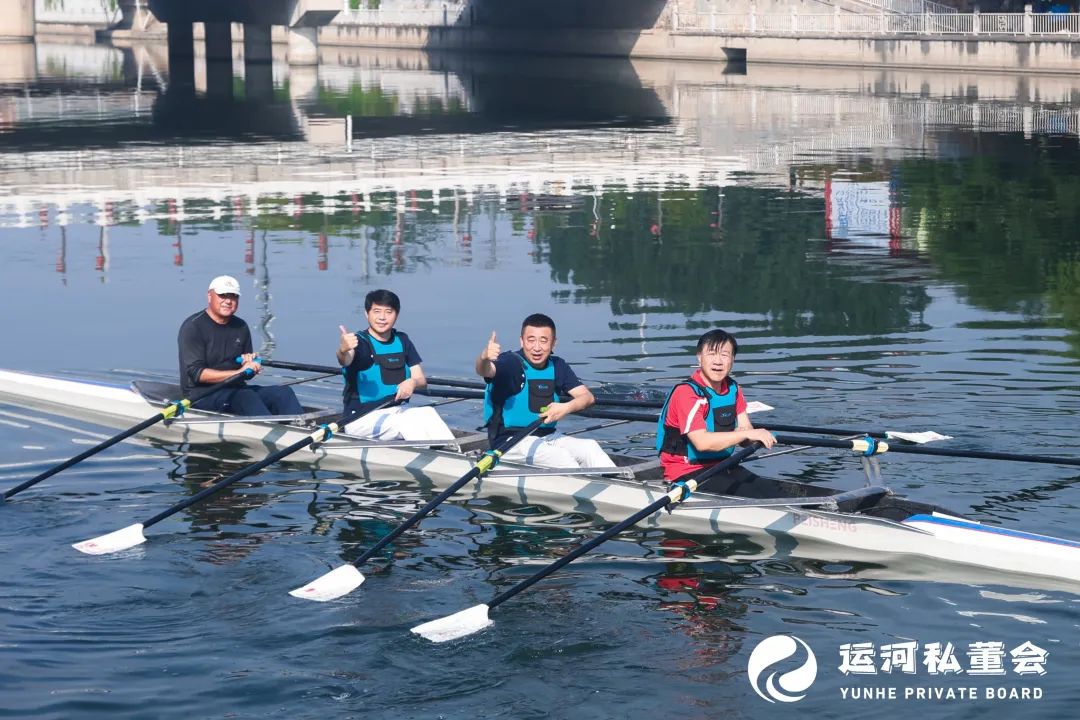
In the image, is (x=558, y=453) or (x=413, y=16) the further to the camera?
(x=413, y=16)

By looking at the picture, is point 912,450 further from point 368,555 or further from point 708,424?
point 368,555

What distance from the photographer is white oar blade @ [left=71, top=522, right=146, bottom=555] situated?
44.5ft

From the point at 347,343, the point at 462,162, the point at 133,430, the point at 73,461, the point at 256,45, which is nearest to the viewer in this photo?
the point at 347,343

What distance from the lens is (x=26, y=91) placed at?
67.8 metres

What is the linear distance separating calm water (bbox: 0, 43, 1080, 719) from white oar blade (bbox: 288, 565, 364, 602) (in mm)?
180

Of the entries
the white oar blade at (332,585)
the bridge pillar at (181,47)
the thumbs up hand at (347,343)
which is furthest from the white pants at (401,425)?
the bridge pillar at (181,47)

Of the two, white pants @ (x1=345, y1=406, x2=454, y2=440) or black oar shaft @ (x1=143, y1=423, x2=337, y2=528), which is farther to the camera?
white pants @ (x1=345, y1=406, x2=454, y2=440)

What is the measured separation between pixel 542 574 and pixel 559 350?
9457 millimetres

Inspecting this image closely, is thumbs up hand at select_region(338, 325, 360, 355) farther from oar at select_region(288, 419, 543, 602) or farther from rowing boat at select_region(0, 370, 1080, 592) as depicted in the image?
oar at select_region(288, 419, 543, 602)

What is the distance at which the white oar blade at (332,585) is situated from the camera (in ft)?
40.5

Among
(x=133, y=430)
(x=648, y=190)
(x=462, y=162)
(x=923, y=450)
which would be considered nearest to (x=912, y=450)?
(x=923, y=450)

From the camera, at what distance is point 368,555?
509 inches

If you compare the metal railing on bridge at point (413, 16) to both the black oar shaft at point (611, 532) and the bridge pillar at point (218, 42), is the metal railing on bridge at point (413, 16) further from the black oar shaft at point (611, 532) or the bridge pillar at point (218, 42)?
the black oar shaft at point (611, 532)

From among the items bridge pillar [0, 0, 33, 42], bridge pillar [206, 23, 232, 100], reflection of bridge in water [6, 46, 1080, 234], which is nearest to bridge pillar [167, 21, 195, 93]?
bridge pillar [206, 23, 232, 100]
